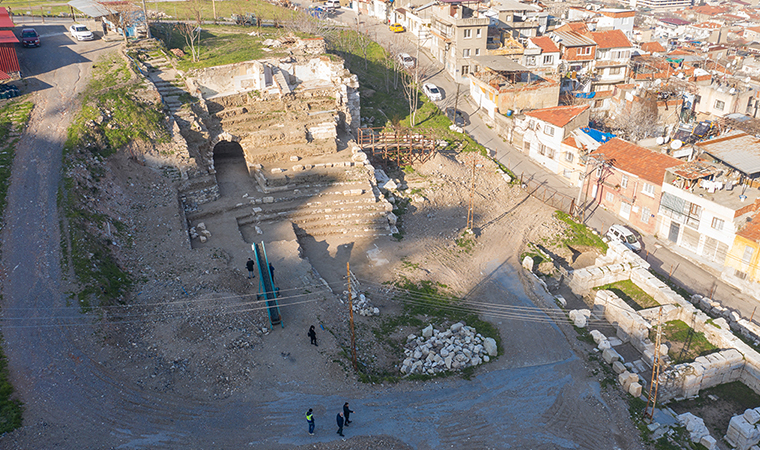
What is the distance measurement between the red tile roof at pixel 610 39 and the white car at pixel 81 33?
4669 centimetres

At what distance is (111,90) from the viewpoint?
31969mm

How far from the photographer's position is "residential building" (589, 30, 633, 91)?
56.0 meters

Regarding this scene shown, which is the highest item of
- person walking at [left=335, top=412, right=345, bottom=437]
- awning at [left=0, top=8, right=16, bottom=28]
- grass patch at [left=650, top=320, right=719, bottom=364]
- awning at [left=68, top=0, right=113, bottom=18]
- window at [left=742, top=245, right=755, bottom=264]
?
awning at [left=68, top=0, right=113, bottom=18]

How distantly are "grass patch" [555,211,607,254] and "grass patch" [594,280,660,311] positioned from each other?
353 centimetres

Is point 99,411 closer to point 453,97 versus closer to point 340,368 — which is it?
point 340,368

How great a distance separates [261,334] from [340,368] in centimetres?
336

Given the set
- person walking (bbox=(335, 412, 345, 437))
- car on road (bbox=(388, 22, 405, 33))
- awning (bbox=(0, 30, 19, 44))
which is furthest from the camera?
car on road (bbox=(388, 22, 405, 33))

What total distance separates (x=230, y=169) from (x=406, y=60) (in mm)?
28334

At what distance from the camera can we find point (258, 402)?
1733cm

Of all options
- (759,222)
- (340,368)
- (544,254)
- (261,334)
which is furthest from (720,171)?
(261,334)

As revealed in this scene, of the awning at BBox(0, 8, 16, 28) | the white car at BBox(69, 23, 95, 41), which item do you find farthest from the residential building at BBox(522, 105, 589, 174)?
the awning at BBox(0, 8, 16, 28)

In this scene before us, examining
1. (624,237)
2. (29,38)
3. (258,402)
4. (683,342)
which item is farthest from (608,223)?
(29,38)

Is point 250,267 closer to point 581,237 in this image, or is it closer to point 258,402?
point 258,402

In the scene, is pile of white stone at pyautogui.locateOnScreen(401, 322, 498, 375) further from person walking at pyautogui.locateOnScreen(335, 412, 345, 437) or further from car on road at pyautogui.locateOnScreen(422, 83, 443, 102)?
car on road at pyautogui.locateOnScreen(422, 83, 443, 102)
